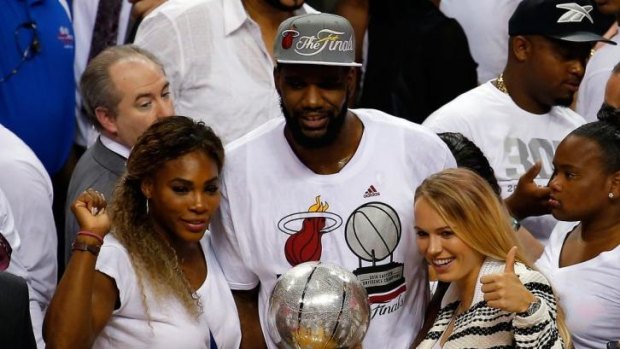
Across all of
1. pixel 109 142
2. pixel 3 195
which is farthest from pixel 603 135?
pixel 3 195

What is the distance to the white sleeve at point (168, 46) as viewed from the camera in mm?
6719

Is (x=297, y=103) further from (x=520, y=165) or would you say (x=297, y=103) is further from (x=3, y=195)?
(x=520, y=165)

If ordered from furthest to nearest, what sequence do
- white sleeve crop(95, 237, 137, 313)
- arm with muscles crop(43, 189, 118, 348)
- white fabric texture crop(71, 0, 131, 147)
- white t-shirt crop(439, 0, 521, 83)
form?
white t-shirt crop(439, 0, 521, 83)
white fabric texture crop(71, 0, 131, 147)
white sleeve crop(95, 237, 137, 313)
arm with muscles crop(43, 189, 118, 348)

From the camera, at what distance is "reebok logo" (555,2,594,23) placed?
679 cm

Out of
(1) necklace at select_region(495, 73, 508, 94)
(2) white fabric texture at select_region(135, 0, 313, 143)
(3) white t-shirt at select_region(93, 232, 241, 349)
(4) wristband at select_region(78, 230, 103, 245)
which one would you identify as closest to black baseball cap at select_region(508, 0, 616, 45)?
(1) necklace at select_region(495, 73, 508, 94)

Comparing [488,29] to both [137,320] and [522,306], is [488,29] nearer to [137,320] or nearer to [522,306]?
[522,306]

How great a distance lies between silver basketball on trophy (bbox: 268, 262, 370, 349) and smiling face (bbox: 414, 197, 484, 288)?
97cm

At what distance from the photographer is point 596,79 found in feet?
24.4

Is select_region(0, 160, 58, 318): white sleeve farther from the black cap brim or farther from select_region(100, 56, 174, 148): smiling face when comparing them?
the black cap brim

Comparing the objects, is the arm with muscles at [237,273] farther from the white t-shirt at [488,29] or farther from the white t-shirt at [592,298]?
the white t-shirt at [488,29]

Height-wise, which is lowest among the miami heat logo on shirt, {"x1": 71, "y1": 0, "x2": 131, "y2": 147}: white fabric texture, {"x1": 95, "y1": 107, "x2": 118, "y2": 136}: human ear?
{"x1": 71, "y1": 0, "x2": 131, "y2": 147}: white fabric texture

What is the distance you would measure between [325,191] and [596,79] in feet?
8.36

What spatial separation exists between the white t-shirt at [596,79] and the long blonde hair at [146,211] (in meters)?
2.74

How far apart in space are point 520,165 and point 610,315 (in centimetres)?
128
